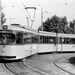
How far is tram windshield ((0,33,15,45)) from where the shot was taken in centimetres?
1478

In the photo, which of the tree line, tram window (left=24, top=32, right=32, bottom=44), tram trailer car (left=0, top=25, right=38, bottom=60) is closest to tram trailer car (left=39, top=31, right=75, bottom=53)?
tram window (left=24, top=32, right=32, bottom=44)

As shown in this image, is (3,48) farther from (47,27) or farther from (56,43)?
(47,27)

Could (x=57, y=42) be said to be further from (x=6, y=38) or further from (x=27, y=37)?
(x=6, y=38)

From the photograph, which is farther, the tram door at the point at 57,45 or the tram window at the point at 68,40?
the tram window at the point at 68,40

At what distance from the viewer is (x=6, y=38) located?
14766 millimetres

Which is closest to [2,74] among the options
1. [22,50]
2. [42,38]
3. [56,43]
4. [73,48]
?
[22,50]

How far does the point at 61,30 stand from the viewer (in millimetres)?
64188

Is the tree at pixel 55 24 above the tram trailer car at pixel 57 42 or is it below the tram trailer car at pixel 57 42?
above

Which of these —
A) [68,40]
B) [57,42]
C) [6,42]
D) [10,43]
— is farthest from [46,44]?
[6,42]

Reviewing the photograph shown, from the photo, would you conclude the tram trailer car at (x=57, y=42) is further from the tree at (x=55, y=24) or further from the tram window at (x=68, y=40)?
the tree at (x=55, y=24)

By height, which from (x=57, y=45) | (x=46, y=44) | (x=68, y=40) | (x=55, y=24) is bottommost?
(x=57, y=45)

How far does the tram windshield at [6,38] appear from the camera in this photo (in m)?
14.8

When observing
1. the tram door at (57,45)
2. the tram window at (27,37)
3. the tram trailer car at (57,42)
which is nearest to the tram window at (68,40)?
the tram trailer car at (57,42)

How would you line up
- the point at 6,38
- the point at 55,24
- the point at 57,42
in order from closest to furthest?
the point at 6,38 → the point at 57,42 → the point at 55,24
